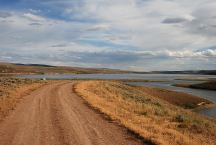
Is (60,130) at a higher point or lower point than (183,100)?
higher

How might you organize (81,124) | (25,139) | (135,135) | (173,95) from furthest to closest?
(173,95) < (81,124) < (135,135) < (25,139)

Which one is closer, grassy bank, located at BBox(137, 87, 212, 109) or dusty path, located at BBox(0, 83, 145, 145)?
dusty path, located at BBox(0, 83, 145, 145)

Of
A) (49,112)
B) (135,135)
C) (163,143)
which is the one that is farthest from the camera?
(49,112)

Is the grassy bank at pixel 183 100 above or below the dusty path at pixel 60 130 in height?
below

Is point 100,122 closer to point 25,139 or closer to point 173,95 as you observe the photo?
point 25,139

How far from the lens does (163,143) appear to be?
12164 millimetres

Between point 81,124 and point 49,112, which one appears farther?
point 49,112

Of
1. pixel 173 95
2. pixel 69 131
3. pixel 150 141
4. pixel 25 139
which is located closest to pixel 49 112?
pixel 69 131

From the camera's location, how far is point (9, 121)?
17344 mm

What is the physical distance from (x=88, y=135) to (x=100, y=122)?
351 cm

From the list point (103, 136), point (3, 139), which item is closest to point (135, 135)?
point (103, 136)

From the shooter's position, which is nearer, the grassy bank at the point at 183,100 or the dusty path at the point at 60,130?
the dusty path at the point at 60,130

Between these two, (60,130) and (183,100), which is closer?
(60,130)

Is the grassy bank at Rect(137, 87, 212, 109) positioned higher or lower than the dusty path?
lower
